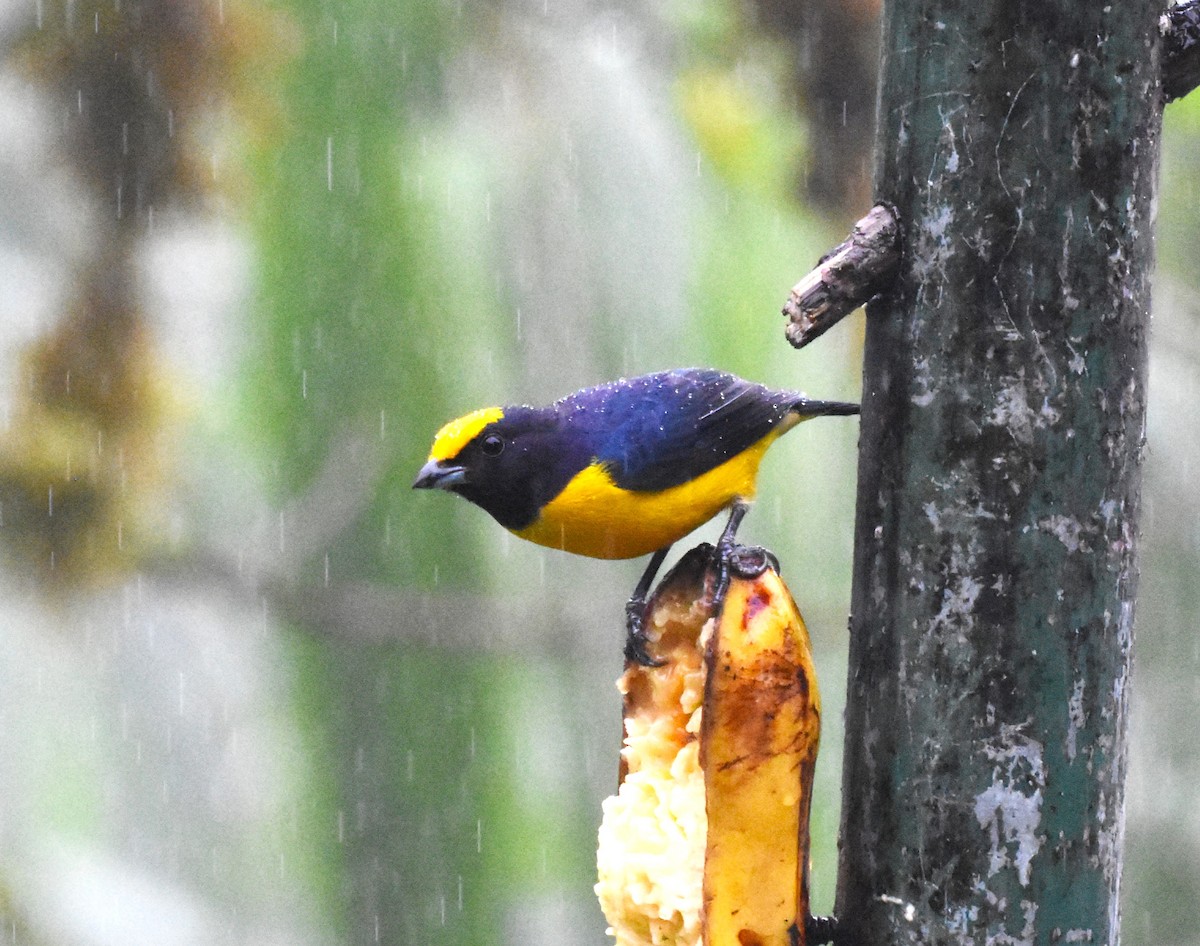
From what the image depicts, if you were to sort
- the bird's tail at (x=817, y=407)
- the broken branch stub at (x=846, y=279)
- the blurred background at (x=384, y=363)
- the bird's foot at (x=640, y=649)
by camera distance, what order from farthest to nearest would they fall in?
the blurred background at (x=384, y=363) < the bird's tail at (x=817, y=407) < the bird's foot at (x=640, y=649) < the broken branch stub at (x=846, y=279)

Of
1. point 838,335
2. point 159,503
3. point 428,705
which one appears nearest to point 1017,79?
point 838,335

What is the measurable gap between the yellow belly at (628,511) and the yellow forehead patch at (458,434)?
0.20 meters

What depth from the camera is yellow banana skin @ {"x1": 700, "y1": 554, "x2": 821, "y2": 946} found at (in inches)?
74.7

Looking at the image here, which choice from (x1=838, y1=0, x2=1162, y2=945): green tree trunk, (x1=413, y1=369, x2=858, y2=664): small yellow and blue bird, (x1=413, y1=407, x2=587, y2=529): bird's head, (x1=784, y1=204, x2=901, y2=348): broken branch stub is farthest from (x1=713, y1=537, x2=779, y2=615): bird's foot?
(x1=413, y1=407, x2=587, y2=529): bird's head

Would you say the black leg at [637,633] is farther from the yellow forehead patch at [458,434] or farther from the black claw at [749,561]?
the yellow forehead patch at [458,434]

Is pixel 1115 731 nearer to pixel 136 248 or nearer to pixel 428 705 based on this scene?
pixel 428 705

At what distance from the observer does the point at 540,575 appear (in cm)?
610

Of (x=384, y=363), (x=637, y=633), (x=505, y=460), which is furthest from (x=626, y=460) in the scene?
(x=384, y=363)

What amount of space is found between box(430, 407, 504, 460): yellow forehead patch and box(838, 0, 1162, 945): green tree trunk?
1.04 m

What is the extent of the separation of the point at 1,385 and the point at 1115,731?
4210 mm

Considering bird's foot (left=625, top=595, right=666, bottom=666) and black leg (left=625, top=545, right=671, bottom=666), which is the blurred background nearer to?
black leg (left=625, top=545, right=671, bottom=666)

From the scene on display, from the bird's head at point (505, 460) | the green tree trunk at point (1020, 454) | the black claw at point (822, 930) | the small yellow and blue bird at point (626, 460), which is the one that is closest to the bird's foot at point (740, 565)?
the green tree trunk at point (1020, 454)

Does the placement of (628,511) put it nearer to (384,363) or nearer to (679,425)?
(679,425)

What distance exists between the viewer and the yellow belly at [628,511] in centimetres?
286
